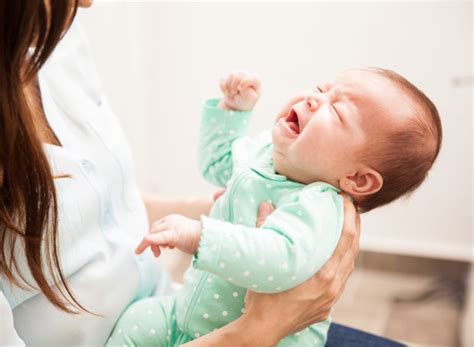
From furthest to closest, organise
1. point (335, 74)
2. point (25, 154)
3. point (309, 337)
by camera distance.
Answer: point (335, 74)
point (309, 337)
point (25, 154)

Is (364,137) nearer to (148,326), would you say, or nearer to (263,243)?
(263,243)

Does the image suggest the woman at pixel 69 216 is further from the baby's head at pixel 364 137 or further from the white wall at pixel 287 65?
the white wall at pixel 287 65

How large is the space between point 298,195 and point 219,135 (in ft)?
0.89

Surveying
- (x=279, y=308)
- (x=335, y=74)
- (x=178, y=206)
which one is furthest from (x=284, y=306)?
(x=335, y=74)

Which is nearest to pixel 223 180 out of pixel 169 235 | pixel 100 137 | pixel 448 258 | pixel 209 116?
pixel 209 116

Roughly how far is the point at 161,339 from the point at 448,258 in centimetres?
185

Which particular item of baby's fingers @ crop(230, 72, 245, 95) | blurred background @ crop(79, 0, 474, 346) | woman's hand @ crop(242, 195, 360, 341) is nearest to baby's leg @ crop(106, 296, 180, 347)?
woman's hand @ crop(242, 195, 360, 341)

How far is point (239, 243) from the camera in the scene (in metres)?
0.75

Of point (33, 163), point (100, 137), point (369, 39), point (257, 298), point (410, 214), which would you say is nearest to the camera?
point (33, 163)

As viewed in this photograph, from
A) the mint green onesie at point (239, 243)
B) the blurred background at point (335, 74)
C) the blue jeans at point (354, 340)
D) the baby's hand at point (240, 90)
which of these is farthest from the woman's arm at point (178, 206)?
the blurred background at point (335, 74)

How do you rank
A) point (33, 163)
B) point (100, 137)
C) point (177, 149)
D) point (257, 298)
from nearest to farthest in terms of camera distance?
point (33, 163) → point (257, 298) → point (100, 137) → point (177, 149)

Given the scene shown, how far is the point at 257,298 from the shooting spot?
0.85 metres

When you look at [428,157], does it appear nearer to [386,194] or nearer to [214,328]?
[386,194]

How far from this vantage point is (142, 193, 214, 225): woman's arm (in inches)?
48.5
